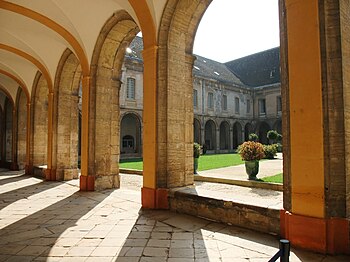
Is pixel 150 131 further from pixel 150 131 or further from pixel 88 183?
pixel 88 183

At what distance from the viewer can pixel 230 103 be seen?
30250mm

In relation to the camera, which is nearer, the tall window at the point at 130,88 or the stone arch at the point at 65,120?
the stone arch at the point at 65,120

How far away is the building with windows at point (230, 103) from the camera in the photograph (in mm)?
23516

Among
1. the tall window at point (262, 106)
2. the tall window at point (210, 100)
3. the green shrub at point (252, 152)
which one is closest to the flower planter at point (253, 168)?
the green shrub at point (252, 152)

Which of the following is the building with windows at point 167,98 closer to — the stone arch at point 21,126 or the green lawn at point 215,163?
the stone arch at point 21,126

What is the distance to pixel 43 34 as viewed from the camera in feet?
26.9

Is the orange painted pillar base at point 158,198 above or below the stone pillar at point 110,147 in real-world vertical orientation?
below

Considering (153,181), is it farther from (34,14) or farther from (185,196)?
(34,14)

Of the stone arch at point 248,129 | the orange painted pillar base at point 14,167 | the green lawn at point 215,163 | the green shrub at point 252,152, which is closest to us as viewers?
the green shrub at point 252,152

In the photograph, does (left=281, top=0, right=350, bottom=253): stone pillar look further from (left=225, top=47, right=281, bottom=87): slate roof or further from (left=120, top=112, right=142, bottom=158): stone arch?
(left=225, top=47, right=281, bottom=87): slate roof

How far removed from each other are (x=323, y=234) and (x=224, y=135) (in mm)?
28981

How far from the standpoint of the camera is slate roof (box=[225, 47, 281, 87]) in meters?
32.2

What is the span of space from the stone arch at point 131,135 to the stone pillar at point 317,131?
19.0 m

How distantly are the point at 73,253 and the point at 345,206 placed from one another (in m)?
3.22
